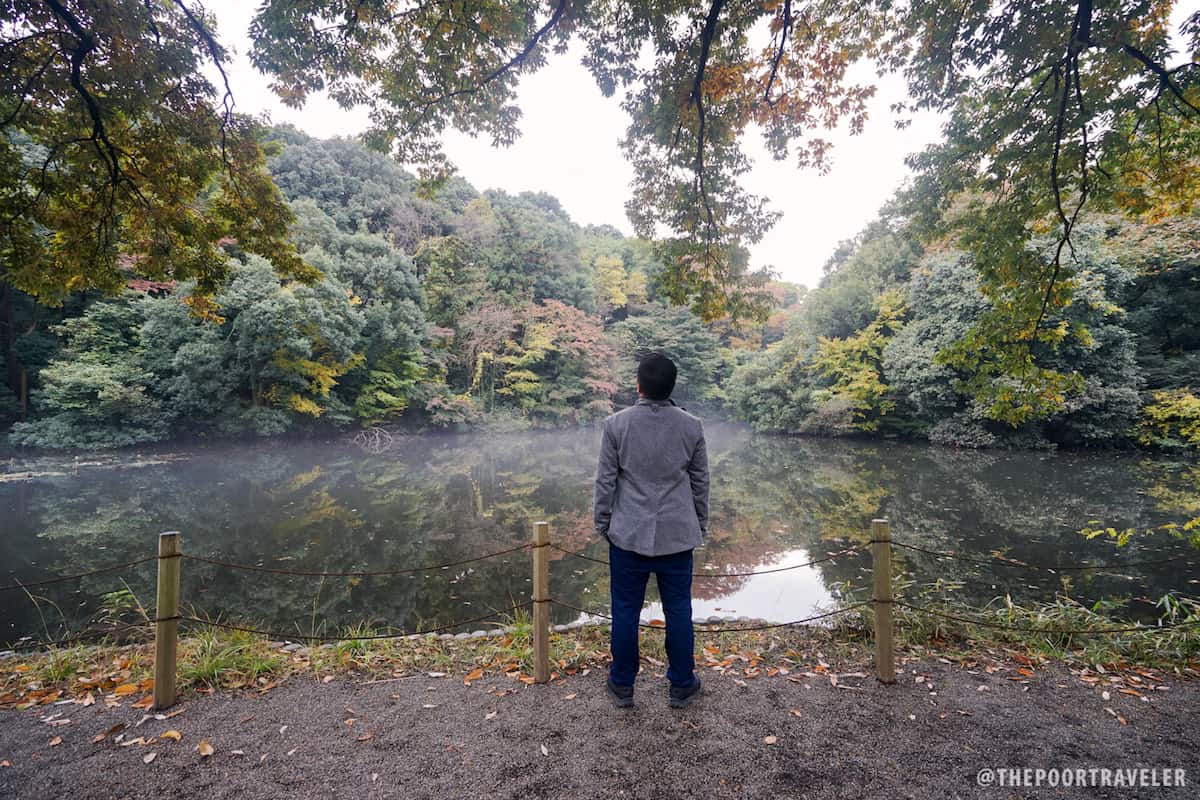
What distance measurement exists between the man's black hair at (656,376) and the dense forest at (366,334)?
3.65m

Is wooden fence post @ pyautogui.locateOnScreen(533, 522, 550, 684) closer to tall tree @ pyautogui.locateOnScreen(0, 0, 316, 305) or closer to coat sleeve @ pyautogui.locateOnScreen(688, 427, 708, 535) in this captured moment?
coat sleeve @ pyautogui.locateOnScreen(688, 427, 708, 535)

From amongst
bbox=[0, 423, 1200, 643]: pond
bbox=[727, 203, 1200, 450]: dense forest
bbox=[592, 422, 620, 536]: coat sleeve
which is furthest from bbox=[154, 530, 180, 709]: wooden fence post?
bbox=[727, 203, 1200, 450]: dense forest

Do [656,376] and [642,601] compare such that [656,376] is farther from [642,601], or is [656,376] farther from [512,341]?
[512,341]

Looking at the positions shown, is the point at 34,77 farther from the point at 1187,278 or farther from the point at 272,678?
the point at 1187,278

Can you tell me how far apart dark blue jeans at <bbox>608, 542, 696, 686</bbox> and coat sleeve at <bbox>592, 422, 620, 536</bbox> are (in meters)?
0.14

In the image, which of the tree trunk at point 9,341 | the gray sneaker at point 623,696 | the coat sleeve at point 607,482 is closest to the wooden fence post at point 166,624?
the coat sleeve at point 607,482

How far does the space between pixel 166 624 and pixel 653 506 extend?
2.49 metres

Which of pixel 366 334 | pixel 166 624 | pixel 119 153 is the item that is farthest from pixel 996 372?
pixel 366 334

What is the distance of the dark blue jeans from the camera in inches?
89.1

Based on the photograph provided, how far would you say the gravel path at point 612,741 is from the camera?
1914 mm

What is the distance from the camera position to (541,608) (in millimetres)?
2701

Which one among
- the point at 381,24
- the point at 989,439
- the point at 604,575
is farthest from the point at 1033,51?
the point at 989,439

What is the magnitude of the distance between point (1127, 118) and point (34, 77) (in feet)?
22.8

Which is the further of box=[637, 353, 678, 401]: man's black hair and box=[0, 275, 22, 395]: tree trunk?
box=[0, 275, 22, 395]: tree trunk
